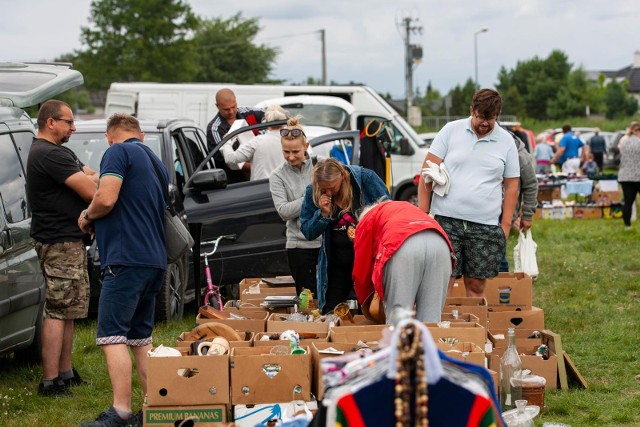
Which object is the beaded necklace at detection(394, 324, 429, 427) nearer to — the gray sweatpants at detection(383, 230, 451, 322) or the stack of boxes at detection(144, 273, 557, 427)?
the stack of boxes at detection(144, 273, 557, 427)

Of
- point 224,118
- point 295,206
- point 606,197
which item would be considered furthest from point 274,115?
point 606,197

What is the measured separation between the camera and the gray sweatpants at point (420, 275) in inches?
234

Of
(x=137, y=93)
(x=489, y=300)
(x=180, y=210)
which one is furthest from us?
(x=137, y=93)

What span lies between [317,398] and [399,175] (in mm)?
13372

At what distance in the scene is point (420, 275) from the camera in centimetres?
604

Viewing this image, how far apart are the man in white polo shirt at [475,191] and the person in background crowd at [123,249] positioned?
2.28m

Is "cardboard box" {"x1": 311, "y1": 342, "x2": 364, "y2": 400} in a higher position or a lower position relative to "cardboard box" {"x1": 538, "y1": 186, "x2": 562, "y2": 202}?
higher

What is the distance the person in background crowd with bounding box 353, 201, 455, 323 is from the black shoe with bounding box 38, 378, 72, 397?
238cm

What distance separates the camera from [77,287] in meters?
7.27

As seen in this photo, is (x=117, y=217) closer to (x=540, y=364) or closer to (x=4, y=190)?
(x=4, y=190)

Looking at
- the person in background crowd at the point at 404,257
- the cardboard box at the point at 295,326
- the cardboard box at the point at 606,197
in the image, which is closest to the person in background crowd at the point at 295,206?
the cardboard box at the point at 295,326

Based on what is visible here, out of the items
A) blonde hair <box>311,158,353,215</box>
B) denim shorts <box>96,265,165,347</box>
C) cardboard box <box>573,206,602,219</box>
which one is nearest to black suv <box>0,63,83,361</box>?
denim shorts <box>96,265,165,347</box>

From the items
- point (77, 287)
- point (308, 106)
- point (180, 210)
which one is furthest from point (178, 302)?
point (308, 106)

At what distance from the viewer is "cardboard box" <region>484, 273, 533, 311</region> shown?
8000mm
